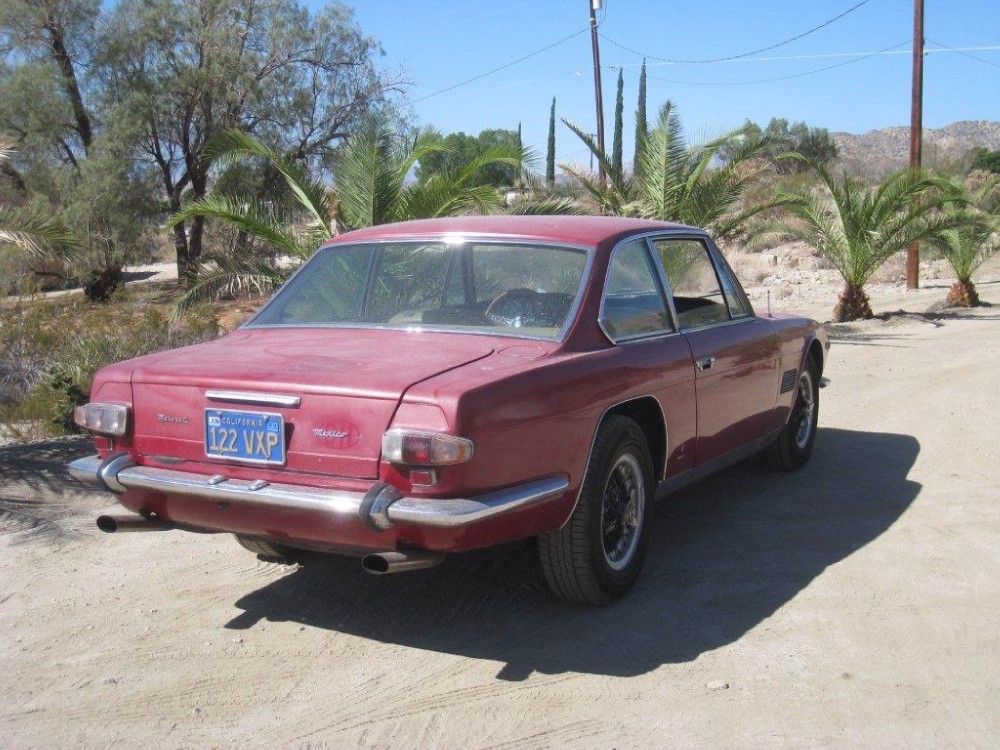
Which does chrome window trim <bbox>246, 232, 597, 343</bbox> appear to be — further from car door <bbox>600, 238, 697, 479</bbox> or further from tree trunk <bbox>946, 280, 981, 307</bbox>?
tree trunk <bbox>946, 280, 981, 307</bbox>

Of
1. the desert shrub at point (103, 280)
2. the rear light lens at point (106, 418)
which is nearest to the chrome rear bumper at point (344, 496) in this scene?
the rear light lens at point (106, 418)

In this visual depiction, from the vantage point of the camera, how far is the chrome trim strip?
380 cm

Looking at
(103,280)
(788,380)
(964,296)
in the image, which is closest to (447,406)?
(788,380)

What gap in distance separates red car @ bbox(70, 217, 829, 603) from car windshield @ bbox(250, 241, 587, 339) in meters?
0.01

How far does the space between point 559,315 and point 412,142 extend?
8.35 metres

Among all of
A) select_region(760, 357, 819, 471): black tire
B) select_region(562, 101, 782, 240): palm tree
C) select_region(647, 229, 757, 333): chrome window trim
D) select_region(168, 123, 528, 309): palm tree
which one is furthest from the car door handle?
select_region(562, 101, 782, 240): palm tree

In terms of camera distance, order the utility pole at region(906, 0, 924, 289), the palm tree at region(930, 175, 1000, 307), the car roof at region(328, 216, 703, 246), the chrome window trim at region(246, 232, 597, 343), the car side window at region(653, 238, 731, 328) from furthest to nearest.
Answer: the utility pole at region(906, 0, 924, 289)
the palm tree at region(930, 175, 1000, 307)
the car side window at region(653, 238, 731, 328)
the car roof at region(328, 216, 703, 246)
the chrome window trim at region(246, 232, 597, 343)

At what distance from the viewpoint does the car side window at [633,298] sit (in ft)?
15.3

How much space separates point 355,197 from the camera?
11.3m

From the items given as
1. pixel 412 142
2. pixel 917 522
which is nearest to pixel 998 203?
pixel 412 142

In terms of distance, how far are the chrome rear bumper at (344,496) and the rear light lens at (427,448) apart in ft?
0.43

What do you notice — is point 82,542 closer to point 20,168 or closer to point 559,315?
point 559,315

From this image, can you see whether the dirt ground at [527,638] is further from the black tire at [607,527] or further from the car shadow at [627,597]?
the black tire at [607,527]

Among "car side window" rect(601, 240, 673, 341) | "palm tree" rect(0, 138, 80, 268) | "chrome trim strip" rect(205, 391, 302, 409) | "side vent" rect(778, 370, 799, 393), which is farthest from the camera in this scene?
"palm tree" rect(0, 138, 80, 268)
